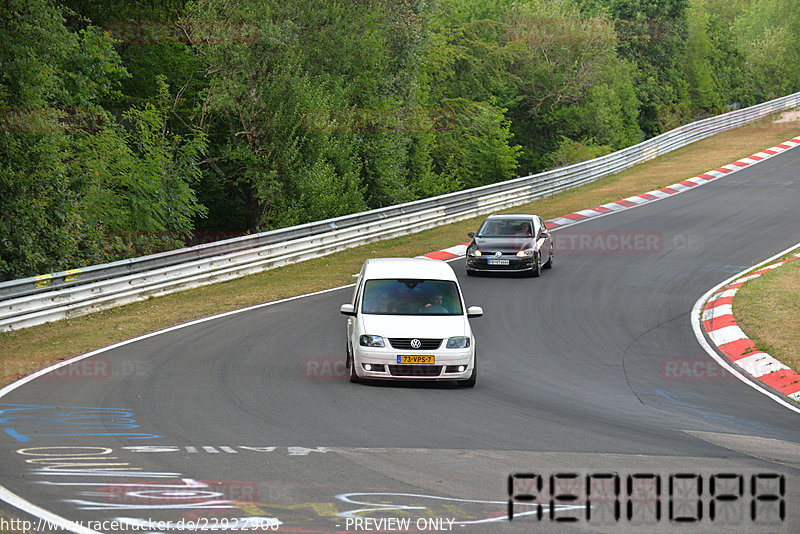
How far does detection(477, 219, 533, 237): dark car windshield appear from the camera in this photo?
77.5 ft

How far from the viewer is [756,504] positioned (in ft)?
24.5

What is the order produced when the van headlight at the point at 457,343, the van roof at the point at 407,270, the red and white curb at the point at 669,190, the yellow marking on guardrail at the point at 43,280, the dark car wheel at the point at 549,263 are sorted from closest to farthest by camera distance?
the van headlight at the point at 457,343
the van roof at the point at 407,270
the yellow marking on guardrail at the point at 43,280
the dark car wheel at the point at 549,263
the red and white curb at the point at 669,190

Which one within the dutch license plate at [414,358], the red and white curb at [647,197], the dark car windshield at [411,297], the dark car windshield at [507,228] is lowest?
the dutch license plate at [414,358]

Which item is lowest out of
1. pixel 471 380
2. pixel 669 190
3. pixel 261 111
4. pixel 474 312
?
pixel 471 380

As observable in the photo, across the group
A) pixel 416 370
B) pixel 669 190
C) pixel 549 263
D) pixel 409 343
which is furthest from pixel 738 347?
pixel 669 190

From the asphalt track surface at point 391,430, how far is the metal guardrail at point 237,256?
3299mm

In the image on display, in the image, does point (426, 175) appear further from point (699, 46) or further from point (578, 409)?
point (699, 46)

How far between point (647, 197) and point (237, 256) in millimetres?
19505

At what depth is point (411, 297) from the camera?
13.3 meters

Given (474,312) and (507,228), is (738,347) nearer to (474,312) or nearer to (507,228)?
(474,312)

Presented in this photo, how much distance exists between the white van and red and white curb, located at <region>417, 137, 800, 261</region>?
12.0 m

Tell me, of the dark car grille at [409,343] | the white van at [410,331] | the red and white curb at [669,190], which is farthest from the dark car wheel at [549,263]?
the dark car grille at [409,343]

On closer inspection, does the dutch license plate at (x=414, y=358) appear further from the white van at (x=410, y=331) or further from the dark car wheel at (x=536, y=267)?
the dark car wheel at (x=536, y=267)

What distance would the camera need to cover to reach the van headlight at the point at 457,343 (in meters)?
12.3
